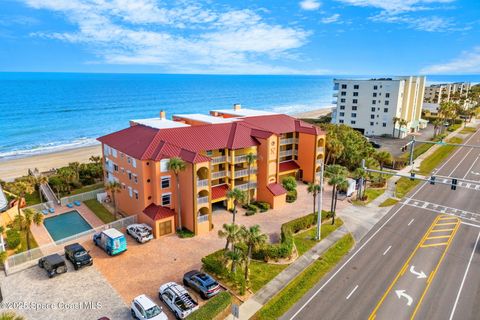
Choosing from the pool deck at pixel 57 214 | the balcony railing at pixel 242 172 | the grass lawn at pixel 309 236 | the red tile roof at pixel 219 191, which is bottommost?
the grass lawn at pixel 309 236

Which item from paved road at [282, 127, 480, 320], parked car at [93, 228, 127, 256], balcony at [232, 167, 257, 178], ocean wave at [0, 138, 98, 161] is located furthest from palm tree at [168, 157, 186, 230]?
ocean wave at [0, 138, 98, 161]

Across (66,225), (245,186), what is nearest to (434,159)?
(245,186)

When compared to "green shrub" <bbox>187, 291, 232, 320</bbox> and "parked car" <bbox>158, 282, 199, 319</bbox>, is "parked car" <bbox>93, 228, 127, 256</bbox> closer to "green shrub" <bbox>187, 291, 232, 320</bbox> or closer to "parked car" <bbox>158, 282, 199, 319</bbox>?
"parked car" <bbox>158, 282, 199, 319</bbox>

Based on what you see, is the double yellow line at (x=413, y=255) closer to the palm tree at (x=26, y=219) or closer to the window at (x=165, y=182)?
the window at (x=165, y=182)

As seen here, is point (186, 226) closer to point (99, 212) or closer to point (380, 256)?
point (99, 212)

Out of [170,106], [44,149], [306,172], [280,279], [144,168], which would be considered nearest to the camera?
[280,279]

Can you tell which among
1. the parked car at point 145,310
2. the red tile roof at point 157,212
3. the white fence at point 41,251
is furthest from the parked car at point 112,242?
the parked car at point 145,310

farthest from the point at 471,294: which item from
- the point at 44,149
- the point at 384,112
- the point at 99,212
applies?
the point at 44,149
